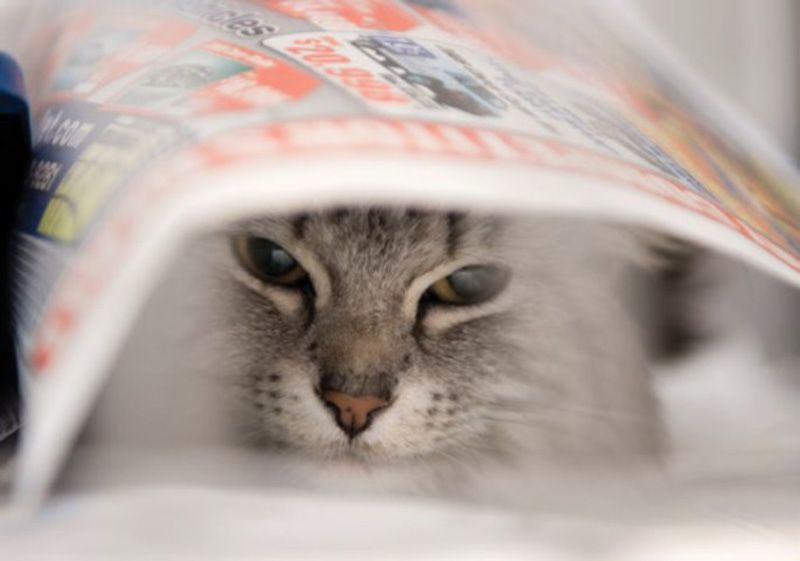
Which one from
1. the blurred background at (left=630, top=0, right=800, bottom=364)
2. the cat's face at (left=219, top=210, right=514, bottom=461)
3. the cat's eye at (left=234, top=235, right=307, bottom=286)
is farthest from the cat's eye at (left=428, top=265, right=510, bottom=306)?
the blurred background at (left=630, top=0, right=800, bottom=364)

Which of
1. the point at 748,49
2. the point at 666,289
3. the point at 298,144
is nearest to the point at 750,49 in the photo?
the point at 748,49

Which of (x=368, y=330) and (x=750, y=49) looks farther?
(x=750, y=49)

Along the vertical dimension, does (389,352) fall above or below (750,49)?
below

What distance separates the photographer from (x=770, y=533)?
554mm

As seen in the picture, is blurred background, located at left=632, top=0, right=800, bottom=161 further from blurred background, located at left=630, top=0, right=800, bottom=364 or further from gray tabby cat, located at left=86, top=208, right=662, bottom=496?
gray tabby cat, located at left=86, top=208, right=662, bottom=496

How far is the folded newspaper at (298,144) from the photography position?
21.5 inches

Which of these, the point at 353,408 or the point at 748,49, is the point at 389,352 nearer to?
the point at 353,408

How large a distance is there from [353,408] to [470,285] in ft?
0.52

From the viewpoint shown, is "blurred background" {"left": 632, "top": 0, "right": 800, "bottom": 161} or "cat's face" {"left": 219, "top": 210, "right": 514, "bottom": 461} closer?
"cat's face" {"left": 219, "top": 210, "right": 514, "bottom": 461}

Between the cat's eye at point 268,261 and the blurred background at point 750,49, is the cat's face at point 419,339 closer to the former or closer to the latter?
the cat's eye at point 268,261

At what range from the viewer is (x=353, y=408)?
706mm

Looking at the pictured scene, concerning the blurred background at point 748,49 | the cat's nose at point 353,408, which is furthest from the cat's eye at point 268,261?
the blurred background at point 748,49

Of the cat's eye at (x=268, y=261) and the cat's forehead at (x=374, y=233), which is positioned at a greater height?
the cat's forehead at (x=374, y=233)

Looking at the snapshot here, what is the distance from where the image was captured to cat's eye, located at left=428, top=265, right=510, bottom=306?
2.57 ft
